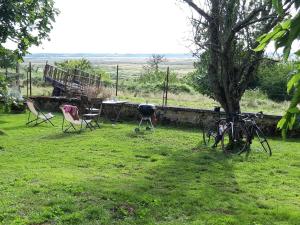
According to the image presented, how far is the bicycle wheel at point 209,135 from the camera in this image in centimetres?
1174

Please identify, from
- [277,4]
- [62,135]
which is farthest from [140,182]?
[277,4]

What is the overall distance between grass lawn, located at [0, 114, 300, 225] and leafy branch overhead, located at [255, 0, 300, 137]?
158 inches

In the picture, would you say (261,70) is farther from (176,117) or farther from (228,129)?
(176,117)

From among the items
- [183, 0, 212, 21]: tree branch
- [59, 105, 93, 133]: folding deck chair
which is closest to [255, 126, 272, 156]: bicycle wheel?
[183, 0, 212, 21]: tree branch

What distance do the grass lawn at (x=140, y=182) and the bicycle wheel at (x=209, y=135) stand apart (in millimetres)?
274

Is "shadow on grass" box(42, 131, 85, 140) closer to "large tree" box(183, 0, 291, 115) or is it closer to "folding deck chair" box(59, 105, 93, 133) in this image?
"folding deck chair" box(59, 105, 93, 133)

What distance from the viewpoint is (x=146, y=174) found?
26.6 feet

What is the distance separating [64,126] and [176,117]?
3647mm

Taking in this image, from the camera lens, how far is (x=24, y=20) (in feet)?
20.1

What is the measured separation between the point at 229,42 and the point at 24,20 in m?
5.57

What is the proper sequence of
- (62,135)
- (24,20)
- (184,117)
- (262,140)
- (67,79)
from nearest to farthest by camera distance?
(24,20)
(262,140)
(62,135)
(184,117)
(67,79)

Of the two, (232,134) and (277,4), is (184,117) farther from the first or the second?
(277,4)

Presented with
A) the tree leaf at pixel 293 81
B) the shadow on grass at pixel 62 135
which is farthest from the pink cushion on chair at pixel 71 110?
the tree leaf at pixel 293 81

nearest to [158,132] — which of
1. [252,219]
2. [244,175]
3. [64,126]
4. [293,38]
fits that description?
[64,126]
